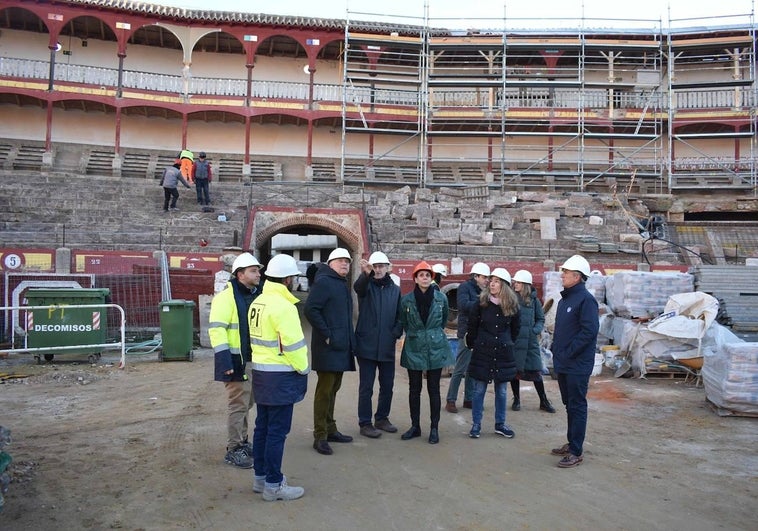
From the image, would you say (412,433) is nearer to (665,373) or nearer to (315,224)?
(665,373)

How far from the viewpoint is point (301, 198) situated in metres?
23.6

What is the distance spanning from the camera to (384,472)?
5.18 m

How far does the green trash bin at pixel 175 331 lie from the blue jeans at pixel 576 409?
782cm

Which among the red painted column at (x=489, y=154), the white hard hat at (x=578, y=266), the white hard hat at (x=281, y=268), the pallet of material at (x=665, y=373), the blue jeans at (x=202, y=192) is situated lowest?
the pallet of material at (x=665, y=373)

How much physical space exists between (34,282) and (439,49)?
22.3 meters

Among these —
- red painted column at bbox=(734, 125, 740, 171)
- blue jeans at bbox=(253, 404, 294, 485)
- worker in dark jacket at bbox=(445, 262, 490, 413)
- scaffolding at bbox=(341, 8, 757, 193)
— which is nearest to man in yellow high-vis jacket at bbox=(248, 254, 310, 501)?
blue jeans at bbox=(253, 404, 294, 485)

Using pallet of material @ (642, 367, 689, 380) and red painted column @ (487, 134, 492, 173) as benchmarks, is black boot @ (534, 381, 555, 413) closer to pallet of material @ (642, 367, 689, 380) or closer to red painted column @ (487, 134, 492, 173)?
pallet of material @ (642, 367, 689, 380)

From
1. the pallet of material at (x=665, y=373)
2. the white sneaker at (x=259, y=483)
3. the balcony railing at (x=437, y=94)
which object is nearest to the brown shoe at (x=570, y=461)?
the white sneaker at (x=259, y=483)

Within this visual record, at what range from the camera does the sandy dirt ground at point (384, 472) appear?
4180 millimetres

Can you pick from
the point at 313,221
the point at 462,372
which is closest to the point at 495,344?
the point at 462,372

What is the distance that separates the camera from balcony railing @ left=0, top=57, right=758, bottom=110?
2770 cm

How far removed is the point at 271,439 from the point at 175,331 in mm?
7624

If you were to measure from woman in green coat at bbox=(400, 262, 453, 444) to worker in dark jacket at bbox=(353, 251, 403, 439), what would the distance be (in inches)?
5.9

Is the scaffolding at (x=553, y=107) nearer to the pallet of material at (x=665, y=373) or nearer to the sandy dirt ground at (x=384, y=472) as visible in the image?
the pallet of material at (x=665, y=373)
